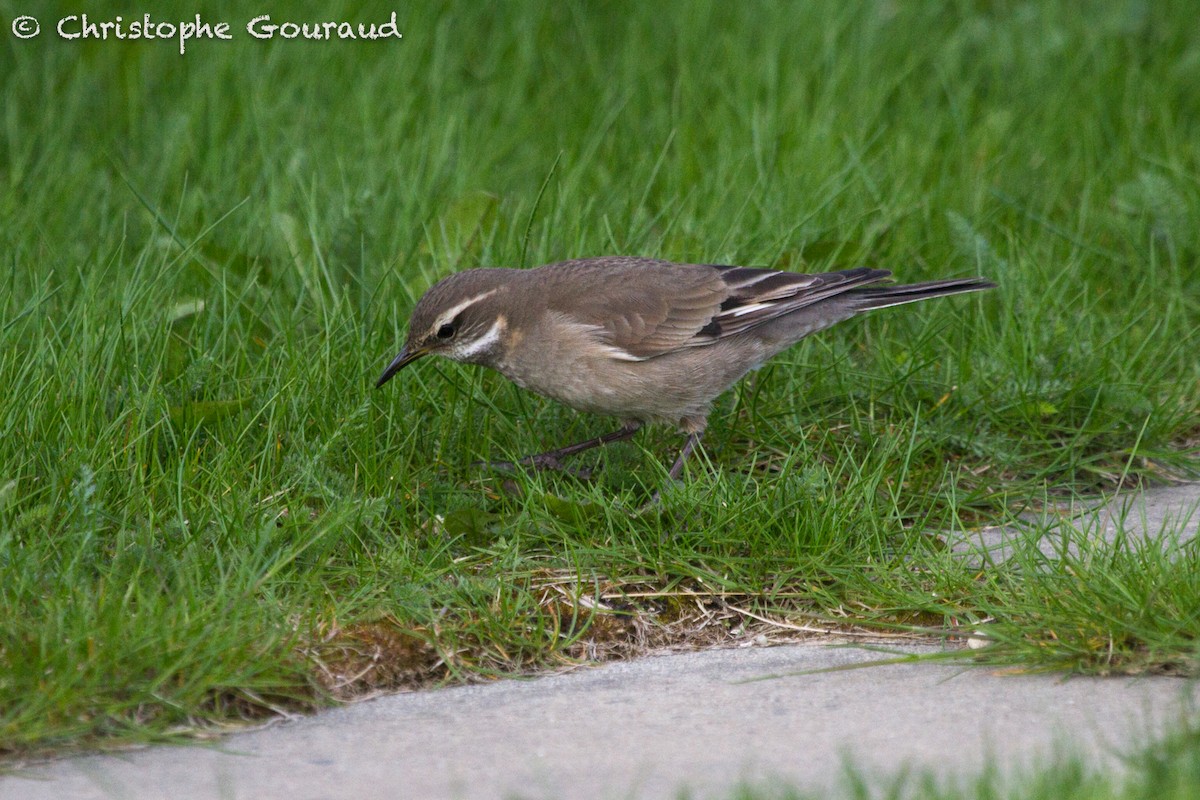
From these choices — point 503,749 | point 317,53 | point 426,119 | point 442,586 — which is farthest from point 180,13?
point 503,749

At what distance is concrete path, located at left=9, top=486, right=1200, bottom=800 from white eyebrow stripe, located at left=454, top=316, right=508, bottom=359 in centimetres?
194

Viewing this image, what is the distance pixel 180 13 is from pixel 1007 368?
575 centimetres

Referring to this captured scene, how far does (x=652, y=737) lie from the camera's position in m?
3.90

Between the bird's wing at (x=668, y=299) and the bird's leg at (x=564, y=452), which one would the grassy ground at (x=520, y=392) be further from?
the bird's wing at (x=668, y=299)

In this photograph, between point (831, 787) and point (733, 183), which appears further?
point (733, 183)

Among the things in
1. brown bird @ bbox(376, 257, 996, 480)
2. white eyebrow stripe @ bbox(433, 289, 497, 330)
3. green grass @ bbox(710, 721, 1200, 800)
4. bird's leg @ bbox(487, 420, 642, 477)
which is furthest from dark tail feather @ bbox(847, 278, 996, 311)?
green grass @ bbox(710, 721, 1200, 800)

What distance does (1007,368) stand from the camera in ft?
20.9

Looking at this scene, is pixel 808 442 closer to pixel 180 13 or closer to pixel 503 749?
pixel 503 749

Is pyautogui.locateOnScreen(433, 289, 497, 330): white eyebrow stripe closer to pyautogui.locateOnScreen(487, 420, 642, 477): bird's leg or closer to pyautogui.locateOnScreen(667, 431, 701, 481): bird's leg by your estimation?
pyautogui.locateOnScreen(487, 420, 642, 477): bird's leg

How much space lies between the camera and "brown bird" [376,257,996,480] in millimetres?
6059
